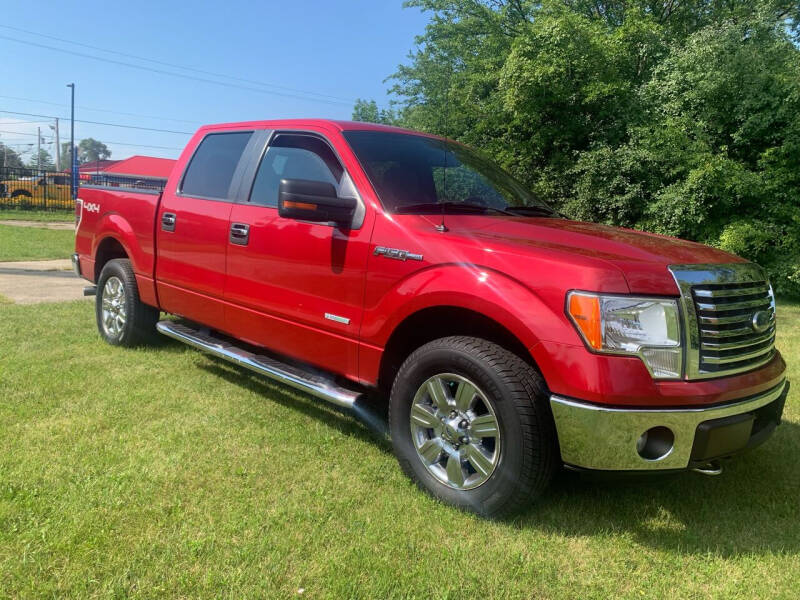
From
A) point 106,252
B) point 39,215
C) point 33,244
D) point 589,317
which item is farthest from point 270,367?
point 39,215

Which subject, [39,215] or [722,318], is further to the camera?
→ [39,215]

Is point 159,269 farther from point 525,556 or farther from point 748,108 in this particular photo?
point 748,108

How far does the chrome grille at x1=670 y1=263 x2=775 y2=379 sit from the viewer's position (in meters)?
2.47

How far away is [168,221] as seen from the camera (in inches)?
177

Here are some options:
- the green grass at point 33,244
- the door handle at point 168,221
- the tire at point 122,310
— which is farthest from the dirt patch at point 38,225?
the door handle at point 168,221

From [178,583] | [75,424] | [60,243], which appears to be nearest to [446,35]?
[60,243]

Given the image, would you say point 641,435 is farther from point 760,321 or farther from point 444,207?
point 444,207

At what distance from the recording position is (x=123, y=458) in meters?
3.20

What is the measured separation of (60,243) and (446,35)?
12114 mm

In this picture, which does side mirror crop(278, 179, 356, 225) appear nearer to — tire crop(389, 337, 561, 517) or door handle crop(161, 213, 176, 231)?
tire crop(389, 337, 561, 517)

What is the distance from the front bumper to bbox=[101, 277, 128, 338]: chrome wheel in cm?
406

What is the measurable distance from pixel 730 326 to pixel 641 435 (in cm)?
66

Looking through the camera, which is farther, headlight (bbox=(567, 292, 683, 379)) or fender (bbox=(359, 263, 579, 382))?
fender (bbox=(359, 263, 579, 382))

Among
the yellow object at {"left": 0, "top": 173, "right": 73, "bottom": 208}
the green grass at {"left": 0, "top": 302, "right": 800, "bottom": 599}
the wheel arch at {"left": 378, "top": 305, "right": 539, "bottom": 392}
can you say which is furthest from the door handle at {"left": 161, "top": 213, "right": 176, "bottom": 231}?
the yellow object at {"left": 0, "top": 173, "right": 73, "bottom": 208}
